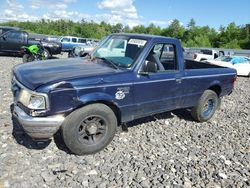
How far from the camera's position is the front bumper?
4.07 meters

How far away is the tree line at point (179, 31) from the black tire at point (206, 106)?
5045 centimetres

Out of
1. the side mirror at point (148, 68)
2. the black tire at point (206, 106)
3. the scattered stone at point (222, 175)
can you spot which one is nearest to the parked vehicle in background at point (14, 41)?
the black tire at point (206, 106)

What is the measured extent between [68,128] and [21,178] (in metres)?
0.91

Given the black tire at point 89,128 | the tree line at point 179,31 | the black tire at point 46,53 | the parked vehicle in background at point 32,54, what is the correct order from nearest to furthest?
the black tire at point 89,128
the parked vehicle in background at point 32,54
the black tire at point 46,53
the tree line at point 179,31

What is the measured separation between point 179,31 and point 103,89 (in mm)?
65826

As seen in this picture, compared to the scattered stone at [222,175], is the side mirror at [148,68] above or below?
above

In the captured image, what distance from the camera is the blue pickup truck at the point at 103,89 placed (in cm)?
412

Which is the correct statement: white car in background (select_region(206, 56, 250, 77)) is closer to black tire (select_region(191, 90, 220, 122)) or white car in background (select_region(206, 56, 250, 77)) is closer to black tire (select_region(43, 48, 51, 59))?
black tire (select_region(43, 48, 51, 59))

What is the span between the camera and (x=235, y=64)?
19.0 m

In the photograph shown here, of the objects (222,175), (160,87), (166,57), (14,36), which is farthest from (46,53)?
(222,175)

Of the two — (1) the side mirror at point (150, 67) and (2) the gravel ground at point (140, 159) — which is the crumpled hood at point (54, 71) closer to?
(1) the side mirror at point (150, 67)

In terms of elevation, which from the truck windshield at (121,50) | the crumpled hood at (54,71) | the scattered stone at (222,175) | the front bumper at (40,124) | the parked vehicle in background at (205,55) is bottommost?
the scattered stone at (222,175)

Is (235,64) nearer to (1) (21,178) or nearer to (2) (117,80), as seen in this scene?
(2) (117,80)

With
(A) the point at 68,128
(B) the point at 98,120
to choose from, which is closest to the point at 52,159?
(A) the point at 68,128
